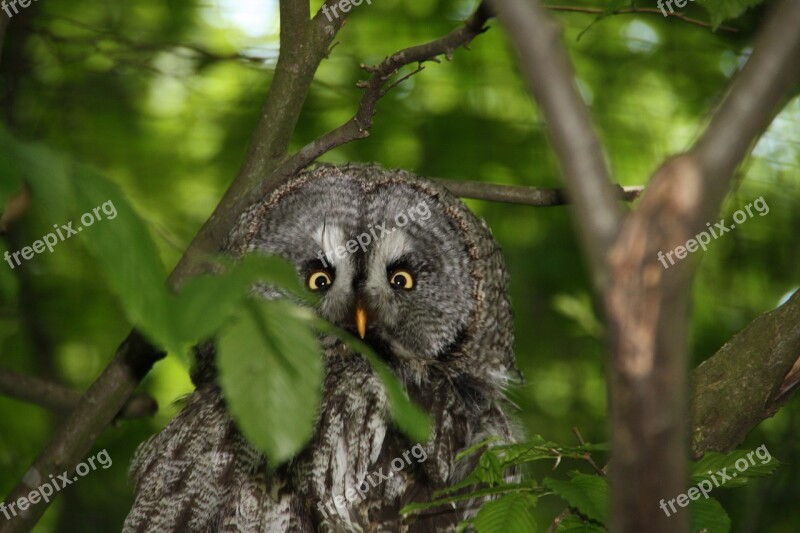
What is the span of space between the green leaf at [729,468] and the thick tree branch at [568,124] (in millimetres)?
1023

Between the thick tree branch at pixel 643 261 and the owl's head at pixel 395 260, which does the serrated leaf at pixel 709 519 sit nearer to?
the thick tree branch at pixel 643 261

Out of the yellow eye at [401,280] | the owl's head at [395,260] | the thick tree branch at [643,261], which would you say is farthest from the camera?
the yellow eye at [401,280]

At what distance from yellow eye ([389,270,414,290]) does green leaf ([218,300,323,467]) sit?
1.81 m

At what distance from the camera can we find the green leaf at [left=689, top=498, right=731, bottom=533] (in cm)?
166

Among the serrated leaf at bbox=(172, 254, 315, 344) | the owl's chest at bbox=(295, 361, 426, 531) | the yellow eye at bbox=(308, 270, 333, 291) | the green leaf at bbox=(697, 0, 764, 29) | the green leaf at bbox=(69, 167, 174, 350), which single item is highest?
the green leaf at bbox=(69, 167, 174, 350)

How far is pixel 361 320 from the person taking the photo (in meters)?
2.71

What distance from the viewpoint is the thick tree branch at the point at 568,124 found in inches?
32.8

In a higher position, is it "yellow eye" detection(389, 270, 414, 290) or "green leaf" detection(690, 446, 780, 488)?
"yellow eye" detection(389, 270, 414, 290)

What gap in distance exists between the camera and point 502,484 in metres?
1.73

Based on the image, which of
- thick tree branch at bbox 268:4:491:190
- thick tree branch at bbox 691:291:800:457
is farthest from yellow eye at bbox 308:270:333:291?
thick tree branch at bbox 691:291:800:457

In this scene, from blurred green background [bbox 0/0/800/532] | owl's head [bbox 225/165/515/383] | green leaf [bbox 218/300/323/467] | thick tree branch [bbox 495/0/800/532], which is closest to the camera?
thick tree branch [bbox 495/0/800/532]

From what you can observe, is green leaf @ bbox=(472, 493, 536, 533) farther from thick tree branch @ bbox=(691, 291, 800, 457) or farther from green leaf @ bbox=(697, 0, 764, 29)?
green leaf @ bbox=(697, 0, 764, 29)

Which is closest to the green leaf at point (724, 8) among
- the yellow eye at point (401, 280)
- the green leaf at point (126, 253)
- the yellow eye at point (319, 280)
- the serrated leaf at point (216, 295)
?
the yellow eye at point (401, 280)

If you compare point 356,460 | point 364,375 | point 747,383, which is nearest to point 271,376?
point 356,460
